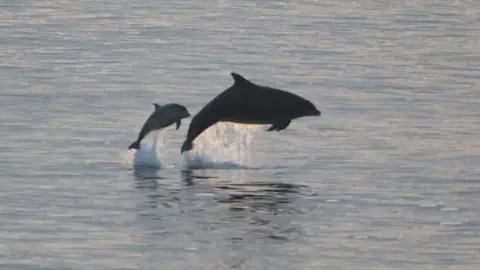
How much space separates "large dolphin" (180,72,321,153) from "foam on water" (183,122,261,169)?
1.06 meters

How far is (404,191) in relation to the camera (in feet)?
87.4

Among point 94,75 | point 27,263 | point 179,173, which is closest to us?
point 27,263

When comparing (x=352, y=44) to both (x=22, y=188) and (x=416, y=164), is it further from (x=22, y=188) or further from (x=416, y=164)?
(x=22, y=188)

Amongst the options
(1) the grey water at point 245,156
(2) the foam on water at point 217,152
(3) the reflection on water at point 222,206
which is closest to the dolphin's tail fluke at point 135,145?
→ (1) the grey water at point 245,156

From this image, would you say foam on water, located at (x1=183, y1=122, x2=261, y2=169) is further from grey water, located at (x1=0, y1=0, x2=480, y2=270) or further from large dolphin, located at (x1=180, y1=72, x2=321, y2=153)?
large dolphin, located at (x1=180, y1=72, x2=321, y2=153)

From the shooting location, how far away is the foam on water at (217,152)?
2933 cm

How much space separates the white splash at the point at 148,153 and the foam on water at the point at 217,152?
532 millimetres

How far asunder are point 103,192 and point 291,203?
119 inches

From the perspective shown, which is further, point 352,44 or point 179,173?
point 352,44

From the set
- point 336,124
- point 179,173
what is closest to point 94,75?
point 336,124

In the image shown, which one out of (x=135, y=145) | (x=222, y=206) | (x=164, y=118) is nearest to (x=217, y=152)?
(x=164, y=118)

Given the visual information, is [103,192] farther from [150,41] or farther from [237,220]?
[150,41]

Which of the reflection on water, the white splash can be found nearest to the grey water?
the reflection on water

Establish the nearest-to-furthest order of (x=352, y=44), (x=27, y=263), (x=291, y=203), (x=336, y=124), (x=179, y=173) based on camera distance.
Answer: (x=27, y=263), (x=291, y=203), (x=179, y=173), (x=336, y=124), (x=352, y=44)
